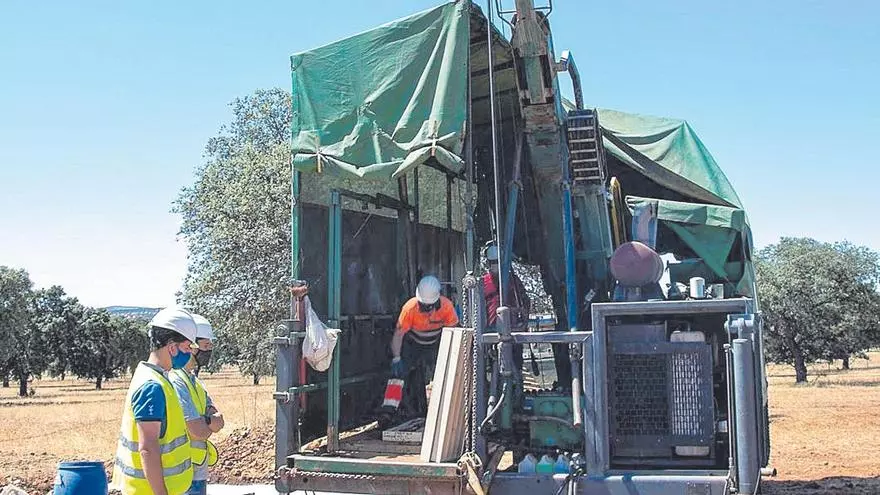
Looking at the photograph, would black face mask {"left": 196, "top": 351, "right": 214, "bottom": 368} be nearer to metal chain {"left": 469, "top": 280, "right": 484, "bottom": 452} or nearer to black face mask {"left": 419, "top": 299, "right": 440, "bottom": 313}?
metal chain {"left": 469, "top": 280, "right": 484, "bottom": 452}

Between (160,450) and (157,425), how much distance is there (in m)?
0.17

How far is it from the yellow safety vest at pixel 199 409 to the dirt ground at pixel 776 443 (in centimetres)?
644

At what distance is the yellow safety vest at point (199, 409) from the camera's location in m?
5.12

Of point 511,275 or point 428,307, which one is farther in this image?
point 511,275

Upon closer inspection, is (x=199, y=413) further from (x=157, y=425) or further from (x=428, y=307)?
(x=428, y=307)

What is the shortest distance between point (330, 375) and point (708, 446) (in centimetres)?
283

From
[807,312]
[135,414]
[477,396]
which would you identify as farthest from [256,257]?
[807,312]

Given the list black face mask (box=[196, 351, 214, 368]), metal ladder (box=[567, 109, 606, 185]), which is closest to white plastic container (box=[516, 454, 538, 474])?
black face mask (box=[196, 351, 214, 368])

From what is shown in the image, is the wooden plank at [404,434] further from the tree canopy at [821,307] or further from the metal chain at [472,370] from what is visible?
the tree canopy at [821,307]

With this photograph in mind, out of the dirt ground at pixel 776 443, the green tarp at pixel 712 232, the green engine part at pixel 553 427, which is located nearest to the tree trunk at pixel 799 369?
the dirt ground at pixel 776 443

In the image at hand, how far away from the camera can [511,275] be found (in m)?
7.89

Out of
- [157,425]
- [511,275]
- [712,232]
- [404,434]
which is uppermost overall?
[712,232]

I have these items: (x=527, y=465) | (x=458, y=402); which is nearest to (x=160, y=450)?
(x=458, y=402)

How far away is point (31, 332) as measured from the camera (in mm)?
48562
